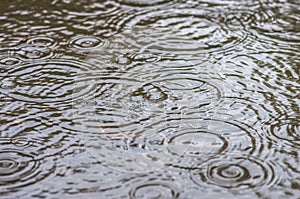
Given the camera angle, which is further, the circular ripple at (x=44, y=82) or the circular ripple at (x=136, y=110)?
the circular ripple at (x=44, y=82)

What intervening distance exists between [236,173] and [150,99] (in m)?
0.42

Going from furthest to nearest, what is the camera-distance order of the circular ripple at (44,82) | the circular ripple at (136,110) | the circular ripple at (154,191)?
1. the circular ripple at (44,82)
2. the circular ripple at (136,110)
3. the circular ripple at (154,191)

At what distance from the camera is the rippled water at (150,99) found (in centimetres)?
137

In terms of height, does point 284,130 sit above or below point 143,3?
below

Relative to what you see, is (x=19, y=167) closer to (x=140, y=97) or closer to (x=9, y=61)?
(x=140, y=97)

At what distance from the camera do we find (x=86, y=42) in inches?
79.0

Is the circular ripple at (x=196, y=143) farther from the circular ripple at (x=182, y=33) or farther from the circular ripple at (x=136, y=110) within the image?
the circular ripple at (x=182, y=33)

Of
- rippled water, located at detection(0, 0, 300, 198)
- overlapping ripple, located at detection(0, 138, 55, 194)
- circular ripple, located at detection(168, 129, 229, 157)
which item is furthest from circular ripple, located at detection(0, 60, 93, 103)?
circular ripple, located at detection(168, 129, 229, 157)

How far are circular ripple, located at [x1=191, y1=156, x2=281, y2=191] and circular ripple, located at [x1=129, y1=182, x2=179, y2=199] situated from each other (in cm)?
7

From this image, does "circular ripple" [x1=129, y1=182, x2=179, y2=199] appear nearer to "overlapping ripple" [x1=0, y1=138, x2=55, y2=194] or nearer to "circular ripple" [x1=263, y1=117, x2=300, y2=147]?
"overlapping ripple" [x1=0, y1=138, x2=55, y2=194]

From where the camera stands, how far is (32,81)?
→ 178 centimetres

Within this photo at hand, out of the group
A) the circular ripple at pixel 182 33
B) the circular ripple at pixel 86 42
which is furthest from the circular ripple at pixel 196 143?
the circular ripple at pixel 86 42

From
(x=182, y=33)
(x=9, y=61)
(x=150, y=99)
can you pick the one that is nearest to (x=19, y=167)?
(x=150, y=99)

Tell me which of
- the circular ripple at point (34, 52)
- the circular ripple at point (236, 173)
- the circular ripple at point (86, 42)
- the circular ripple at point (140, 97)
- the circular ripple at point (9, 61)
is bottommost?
the circular ripple at point (236, 173)
